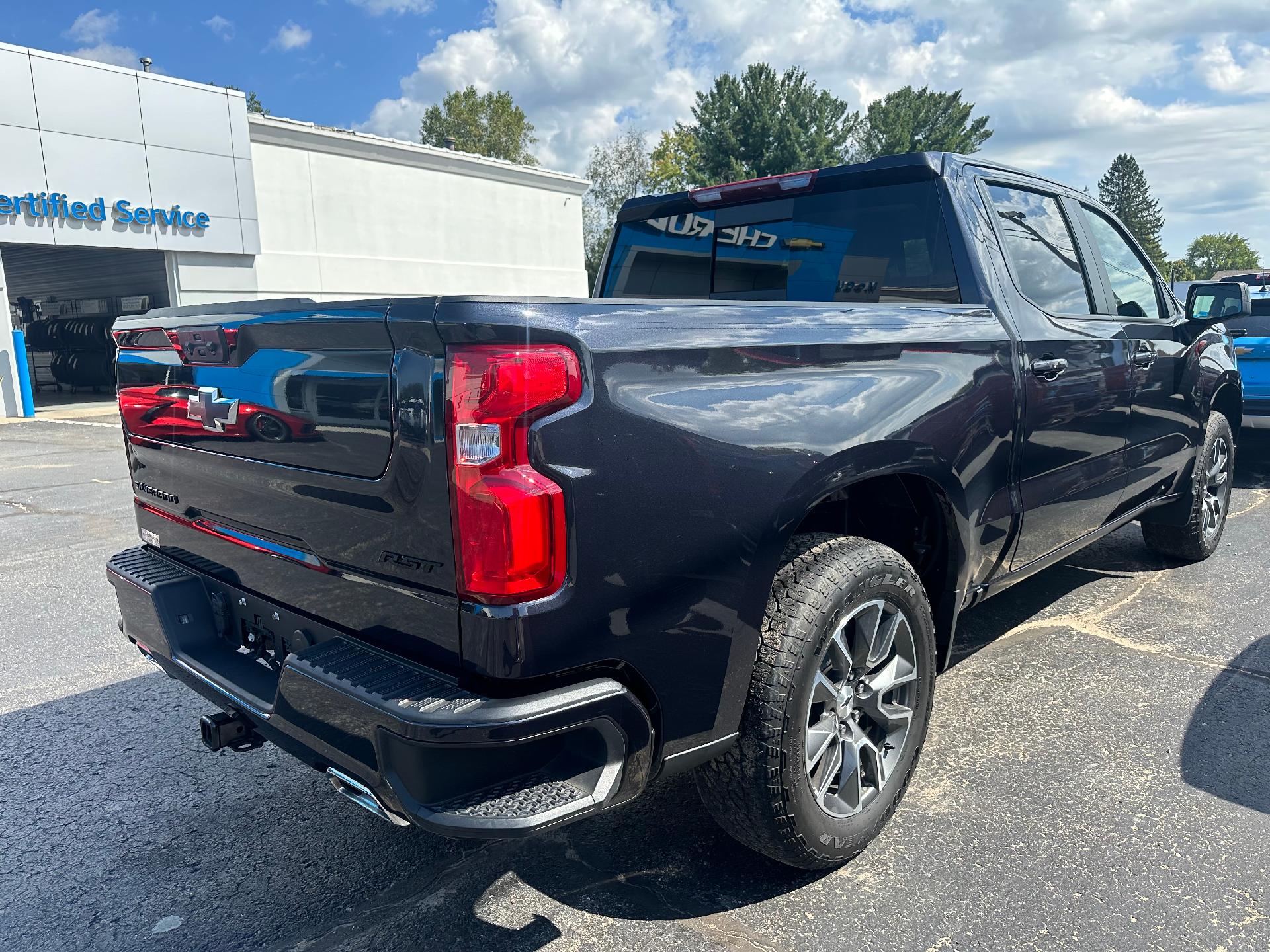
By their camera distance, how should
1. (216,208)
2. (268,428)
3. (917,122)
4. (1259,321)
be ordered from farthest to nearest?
(917,122) < (216,208) < (1259,321) < (268,428)

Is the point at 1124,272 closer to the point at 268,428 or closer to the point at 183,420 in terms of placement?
the point at 268,428

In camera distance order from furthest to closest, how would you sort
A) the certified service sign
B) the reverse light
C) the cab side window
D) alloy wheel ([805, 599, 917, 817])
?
the certified service sign, the cab side window, the reverse light, alloy wheel ([805, 599, 917, 817])

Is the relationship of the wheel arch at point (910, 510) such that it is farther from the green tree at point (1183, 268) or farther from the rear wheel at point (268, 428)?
the green tree at point (1183, 268)

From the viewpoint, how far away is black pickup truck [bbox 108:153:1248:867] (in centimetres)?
178

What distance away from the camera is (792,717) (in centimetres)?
219

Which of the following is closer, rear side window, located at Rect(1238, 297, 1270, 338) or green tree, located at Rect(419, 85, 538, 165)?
rear side window, located at Rect(1238, 297, 1270, 338)

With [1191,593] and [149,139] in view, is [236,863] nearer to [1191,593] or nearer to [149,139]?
[1191,593]

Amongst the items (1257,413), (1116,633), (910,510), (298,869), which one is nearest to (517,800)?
(298,869)

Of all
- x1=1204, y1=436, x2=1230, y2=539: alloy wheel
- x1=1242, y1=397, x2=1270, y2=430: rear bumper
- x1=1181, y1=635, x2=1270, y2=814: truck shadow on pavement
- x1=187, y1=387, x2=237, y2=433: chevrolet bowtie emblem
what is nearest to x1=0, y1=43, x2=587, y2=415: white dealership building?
x1=1242, y1=397, x2=1270, y2=430: rear bumper

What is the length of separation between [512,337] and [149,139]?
21466 mm

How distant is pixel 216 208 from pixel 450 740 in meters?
22.2

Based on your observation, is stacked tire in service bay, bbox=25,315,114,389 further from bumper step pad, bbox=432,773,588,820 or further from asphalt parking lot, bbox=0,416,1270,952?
bumper step pad, bbox=432,773,588,820

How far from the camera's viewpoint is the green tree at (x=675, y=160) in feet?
175

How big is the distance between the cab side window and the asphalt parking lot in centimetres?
153
